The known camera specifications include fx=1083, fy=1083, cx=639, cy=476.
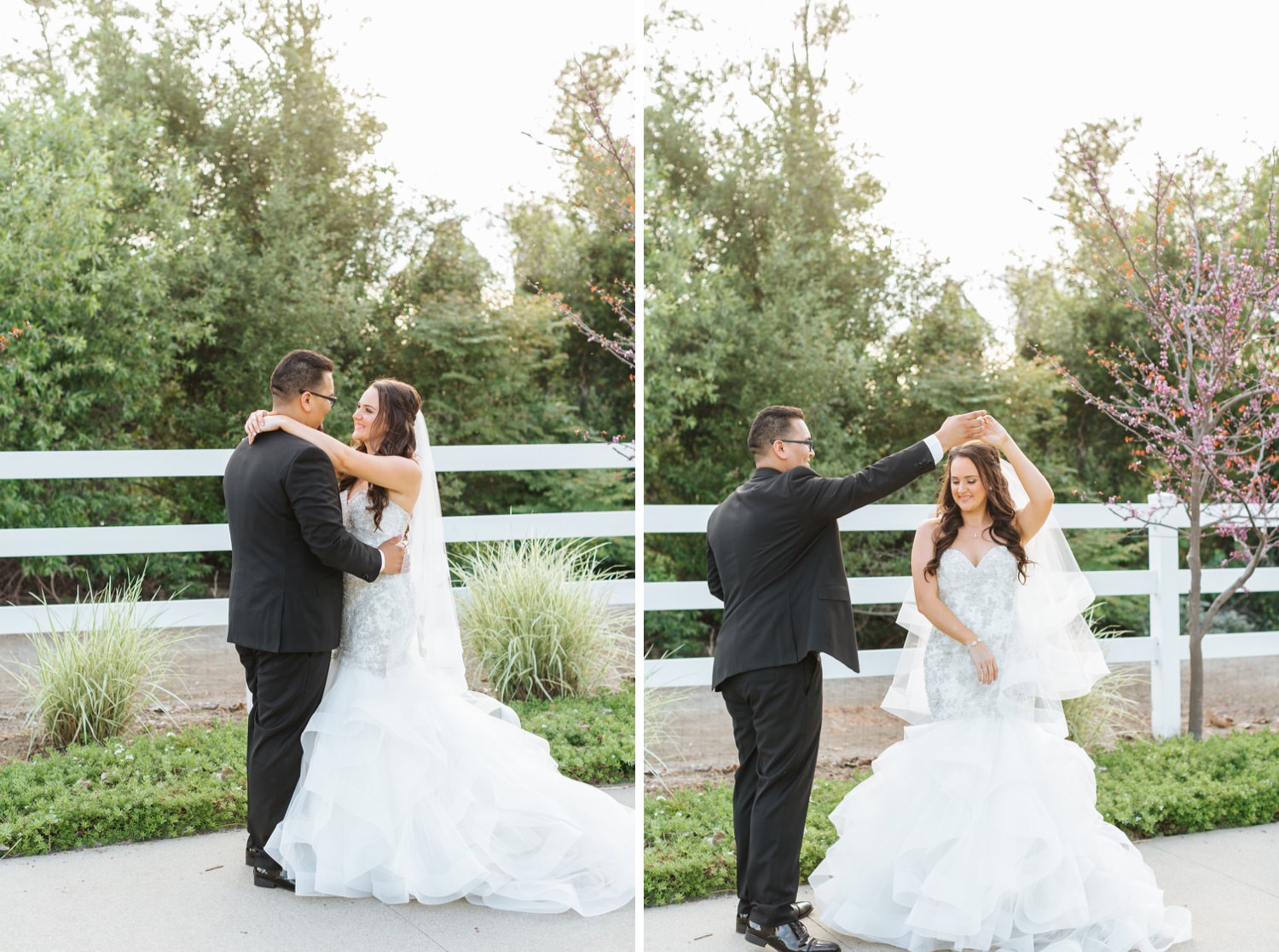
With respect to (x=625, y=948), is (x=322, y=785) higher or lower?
higher

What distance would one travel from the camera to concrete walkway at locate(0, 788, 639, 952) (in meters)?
3.16

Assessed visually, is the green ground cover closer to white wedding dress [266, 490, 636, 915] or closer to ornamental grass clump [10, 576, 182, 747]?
ornamental grass clump [10, 576, 182, 747]

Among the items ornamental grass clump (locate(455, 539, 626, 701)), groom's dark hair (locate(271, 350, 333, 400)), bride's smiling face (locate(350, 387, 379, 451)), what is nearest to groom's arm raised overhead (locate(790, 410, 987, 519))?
bride's smiling face (locate(350, 387, 379, 451))

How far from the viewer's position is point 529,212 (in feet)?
26.1

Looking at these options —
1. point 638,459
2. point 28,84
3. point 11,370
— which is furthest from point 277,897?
point 28,84

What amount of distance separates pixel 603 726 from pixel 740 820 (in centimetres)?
169

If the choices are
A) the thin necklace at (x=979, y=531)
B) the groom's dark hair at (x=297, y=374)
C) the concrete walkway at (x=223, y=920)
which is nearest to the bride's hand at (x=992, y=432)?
the thin necklace at (x=979, y=531)

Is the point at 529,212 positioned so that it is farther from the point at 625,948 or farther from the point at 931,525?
the point at 625,948

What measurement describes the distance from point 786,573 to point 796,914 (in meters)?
1.03

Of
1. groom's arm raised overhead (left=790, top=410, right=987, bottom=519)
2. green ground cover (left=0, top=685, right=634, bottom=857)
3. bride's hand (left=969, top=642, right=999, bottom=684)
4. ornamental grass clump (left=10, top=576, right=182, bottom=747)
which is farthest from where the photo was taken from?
ornamental grass clump (left=10, top=576, right=182, bottom=747)

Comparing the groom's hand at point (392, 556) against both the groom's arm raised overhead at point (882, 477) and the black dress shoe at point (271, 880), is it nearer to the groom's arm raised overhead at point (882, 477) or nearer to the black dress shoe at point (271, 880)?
the black dress shoe at point (271, 880)

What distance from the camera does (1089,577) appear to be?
5.64m

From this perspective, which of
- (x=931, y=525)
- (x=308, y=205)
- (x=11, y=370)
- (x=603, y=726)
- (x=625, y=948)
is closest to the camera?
(x=625, y=948)

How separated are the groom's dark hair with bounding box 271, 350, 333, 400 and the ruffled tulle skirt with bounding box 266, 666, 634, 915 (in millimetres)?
960
